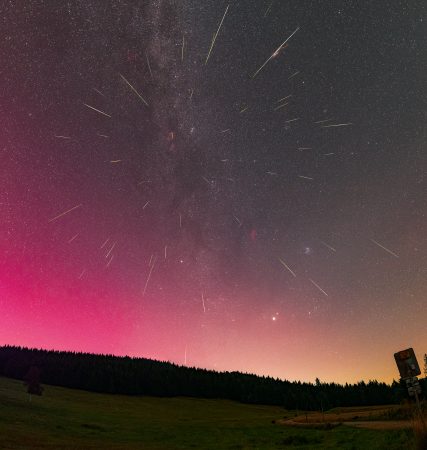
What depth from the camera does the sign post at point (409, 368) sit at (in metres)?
14.9

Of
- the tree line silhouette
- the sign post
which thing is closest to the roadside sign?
the sign post

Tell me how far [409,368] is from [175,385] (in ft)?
440

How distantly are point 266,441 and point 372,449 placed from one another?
21.2m

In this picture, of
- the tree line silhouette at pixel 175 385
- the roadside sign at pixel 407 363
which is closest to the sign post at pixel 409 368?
the roadside sign at pixel 407 363

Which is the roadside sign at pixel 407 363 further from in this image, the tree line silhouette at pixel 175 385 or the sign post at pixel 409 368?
the tree line silhouette at pixel 175 385

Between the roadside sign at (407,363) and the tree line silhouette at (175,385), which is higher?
the tree line silhouette at (175,385)

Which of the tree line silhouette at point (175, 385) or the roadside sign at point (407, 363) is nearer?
the roadside sign at point (407, 363)

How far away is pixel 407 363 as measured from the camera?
15148 millimetres

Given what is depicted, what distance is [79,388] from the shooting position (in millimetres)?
130125

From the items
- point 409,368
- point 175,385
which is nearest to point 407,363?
point 409,368

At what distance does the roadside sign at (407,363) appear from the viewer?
14.9m

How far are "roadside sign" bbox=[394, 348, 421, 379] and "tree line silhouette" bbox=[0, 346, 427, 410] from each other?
115897 millimetres

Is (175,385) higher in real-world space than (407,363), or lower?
higher

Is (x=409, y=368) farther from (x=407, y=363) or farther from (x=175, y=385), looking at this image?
(x=175, y=385)
